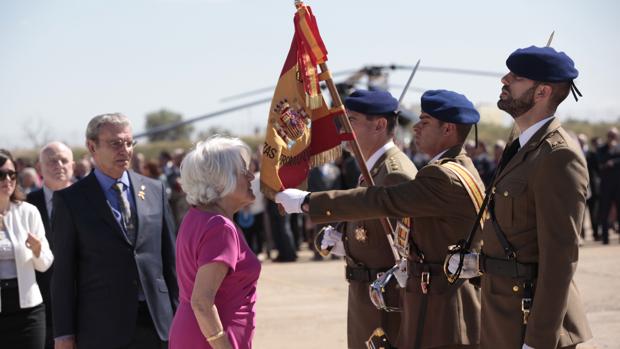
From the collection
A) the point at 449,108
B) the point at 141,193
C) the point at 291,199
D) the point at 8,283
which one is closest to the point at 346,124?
the point at 291,199

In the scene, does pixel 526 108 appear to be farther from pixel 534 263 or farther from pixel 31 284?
pixel 31 284

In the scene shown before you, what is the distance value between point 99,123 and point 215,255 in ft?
5.57

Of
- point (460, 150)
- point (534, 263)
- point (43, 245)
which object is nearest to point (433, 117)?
point (460, 150)

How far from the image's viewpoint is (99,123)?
515cm

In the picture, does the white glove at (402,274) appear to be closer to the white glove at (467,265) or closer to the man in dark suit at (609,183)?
the white glove at (467,265)

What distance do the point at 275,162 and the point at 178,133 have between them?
64.6m

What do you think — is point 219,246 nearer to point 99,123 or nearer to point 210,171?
point 210,171

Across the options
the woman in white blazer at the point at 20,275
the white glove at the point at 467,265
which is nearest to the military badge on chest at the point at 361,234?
the white glove at the point at 467,265

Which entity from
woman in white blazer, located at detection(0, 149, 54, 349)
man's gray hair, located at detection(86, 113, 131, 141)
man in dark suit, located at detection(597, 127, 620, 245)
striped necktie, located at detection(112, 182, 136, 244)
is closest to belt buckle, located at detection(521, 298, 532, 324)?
striped necktie, located at detection(112, 182, 136, 244)

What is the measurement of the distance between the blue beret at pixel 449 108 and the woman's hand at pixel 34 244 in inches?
108

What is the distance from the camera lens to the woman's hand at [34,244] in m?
5.89

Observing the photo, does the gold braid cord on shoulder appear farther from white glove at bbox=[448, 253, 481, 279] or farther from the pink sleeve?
the pink sleeve

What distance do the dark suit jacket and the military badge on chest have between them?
1.17m

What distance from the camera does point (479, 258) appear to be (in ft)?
13.8
